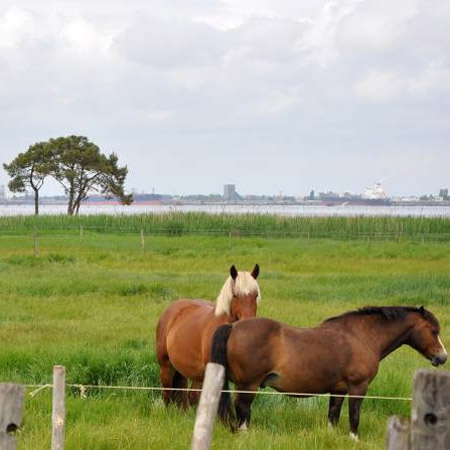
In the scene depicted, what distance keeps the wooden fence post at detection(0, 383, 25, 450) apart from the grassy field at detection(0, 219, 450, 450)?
7.48 ft

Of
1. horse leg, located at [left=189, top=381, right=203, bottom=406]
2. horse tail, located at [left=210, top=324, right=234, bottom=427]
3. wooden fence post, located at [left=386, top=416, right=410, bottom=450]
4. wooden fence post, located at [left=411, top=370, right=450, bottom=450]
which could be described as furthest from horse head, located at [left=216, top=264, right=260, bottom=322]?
wooden fence post, located at [left=411, top=370, right=450, bottom=450]

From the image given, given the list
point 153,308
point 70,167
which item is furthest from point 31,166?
point 153,308

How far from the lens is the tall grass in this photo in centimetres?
3569

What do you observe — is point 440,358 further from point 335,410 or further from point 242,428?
point 242,428

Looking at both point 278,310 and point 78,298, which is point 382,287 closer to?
point 278,310

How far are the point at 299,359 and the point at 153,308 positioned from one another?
872 cm

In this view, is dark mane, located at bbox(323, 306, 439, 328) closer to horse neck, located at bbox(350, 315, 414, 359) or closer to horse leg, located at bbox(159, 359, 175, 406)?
horse neck, located at bbox(350, 315, 414, 359)

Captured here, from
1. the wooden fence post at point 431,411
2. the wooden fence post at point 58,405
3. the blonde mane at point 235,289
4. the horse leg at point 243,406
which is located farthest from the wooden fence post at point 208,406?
the blonde mane at point 235,289

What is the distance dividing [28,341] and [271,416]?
5.31m

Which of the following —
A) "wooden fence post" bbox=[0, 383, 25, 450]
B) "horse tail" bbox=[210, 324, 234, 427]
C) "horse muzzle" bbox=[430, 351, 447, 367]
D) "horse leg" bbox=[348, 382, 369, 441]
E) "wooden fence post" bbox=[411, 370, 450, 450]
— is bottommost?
"horse leg" bbox=[348, 382, 369, 441]

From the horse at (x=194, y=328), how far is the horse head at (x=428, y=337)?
152 cm

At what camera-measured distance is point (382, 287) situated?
1809 cm

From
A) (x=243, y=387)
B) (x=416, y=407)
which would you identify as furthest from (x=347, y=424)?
(x=416, y=407)

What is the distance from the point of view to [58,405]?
461cm
